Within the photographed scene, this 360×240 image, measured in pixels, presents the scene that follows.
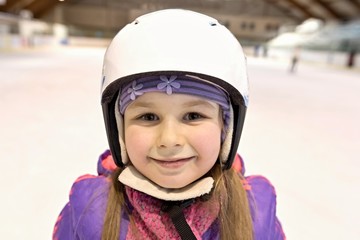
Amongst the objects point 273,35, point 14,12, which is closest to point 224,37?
point 14,12

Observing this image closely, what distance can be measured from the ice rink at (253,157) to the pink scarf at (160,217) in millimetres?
468

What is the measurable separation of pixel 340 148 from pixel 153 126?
160 centimetres

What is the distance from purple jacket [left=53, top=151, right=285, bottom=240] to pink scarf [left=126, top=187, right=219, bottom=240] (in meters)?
0.02

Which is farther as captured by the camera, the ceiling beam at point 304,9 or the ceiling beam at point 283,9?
the ceiling beam at point 283,9

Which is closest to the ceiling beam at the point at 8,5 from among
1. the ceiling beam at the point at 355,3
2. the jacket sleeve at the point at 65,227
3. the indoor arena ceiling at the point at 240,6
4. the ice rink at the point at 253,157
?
the indoor arena ceiling at the point at 240,6

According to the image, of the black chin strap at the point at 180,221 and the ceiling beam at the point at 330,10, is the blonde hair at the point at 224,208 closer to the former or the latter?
the black chin strap at the point at 180,221

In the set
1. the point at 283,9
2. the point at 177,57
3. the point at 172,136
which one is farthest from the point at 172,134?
the point at 283,9

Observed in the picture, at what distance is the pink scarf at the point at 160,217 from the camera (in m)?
0.56

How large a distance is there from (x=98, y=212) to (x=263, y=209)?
32 cm

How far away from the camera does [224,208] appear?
23.4 inches

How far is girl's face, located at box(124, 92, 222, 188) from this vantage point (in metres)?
0.53

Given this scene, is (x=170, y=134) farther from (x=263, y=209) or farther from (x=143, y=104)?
(x=263, y=209)

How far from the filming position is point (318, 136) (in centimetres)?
205

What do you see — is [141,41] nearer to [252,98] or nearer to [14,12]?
[252,98]
